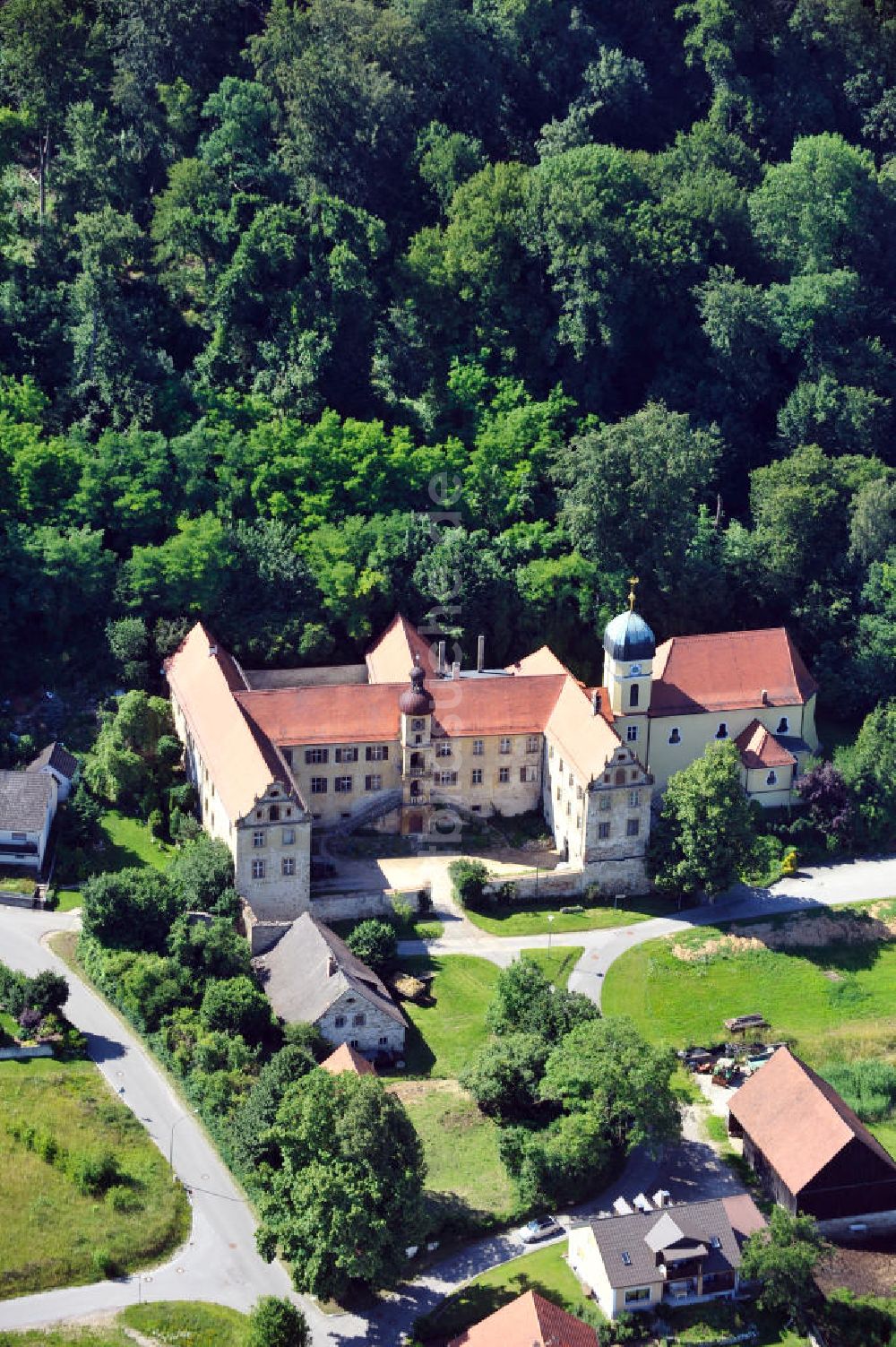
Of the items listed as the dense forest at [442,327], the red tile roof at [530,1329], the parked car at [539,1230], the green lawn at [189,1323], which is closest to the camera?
the red tile roof at [530,1329]

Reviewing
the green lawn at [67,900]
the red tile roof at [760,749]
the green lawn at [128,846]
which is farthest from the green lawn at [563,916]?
the green lawn at [67,900]

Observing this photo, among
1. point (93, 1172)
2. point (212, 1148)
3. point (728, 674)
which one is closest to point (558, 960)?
point (728, 674)

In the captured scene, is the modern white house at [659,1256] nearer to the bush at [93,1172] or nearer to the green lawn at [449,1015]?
the green lawn at [449,1015]

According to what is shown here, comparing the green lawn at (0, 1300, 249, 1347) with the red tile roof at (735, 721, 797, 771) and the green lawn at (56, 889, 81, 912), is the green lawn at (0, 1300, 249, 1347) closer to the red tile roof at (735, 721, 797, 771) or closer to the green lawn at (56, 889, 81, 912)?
the green lawn at (56, 889, 81, 912)

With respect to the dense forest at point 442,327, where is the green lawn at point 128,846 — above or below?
below

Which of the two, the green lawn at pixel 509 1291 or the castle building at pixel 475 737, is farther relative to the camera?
the castle building at pixel 475 737

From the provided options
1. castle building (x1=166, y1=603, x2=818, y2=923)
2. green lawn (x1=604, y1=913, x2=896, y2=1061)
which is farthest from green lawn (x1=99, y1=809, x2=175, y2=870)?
green lawn (x1=604, y1=913, x2=896, y2=1061)

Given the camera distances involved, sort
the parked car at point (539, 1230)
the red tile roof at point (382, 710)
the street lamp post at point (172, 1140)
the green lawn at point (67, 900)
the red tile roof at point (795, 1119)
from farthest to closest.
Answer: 1. the red tile roof at point (382, 710)
2. the green lawn at point (67, 900)
3. the red tile roof at point (795, 1119)
4. the street lamp post at point (172, 1140)
5. the parked car at point (539, 1230)
